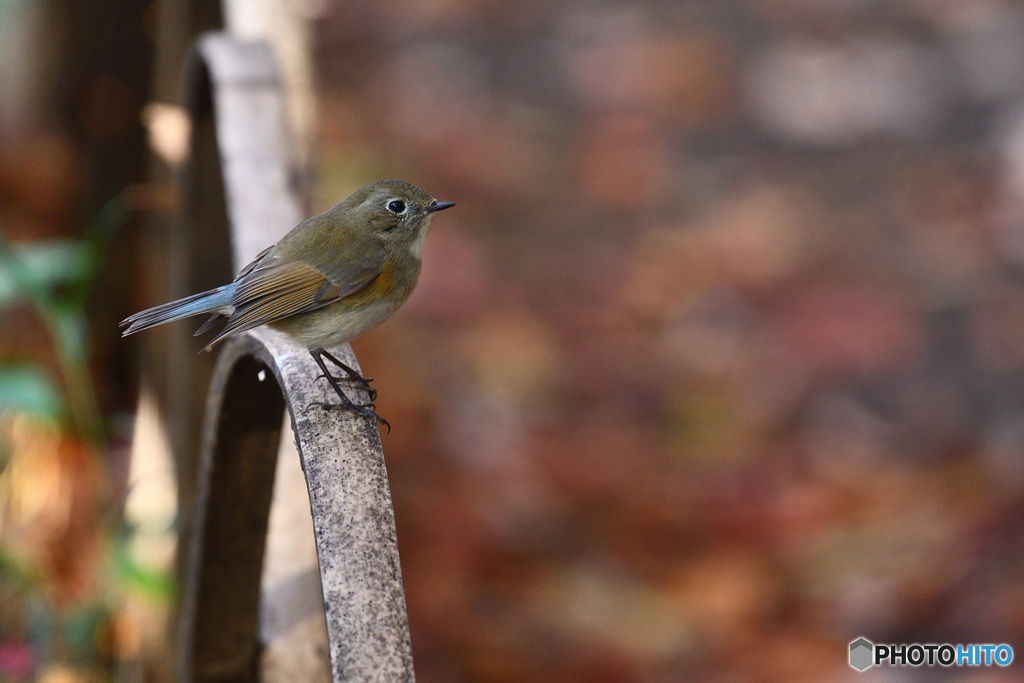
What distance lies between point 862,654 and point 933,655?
0.23 meters

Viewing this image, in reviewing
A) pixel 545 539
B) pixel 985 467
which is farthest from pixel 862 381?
pixel 545 539

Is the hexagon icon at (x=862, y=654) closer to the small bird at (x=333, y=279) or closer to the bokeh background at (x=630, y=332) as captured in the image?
the bokeh background at (x=630, y=332)

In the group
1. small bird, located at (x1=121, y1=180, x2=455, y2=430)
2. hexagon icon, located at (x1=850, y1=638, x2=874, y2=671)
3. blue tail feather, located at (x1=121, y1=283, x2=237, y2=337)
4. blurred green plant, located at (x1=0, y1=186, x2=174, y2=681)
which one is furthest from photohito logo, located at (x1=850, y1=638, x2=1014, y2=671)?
blue tail feather, located at (x1=121, y1=283, x2=237, y2=337)

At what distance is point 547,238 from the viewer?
590 centimetres

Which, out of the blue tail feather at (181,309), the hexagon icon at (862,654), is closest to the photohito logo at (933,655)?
the hexagon icon at (862,654)

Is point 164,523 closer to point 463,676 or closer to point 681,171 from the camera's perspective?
point 463,676

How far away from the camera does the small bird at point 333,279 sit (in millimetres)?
1905

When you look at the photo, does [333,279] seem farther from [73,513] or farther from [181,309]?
[73,513]

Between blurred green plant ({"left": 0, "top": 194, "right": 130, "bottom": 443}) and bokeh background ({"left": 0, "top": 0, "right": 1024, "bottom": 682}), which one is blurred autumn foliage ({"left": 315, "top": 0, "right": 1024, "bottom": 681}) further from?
blurred green plant ({"left": 0, "top": 194, "right": 130, "bottom": 443})

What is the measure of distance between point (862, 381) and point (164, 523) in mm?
3133

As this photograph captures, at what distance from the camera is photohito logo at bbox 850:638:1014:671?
144 inches

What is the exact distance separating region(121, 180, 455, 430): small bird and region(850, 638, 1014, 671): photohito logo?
2.44 metres

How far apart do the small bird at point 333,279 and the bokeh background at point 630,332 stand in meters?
0.87

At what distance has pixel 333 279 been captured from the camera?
204cm
